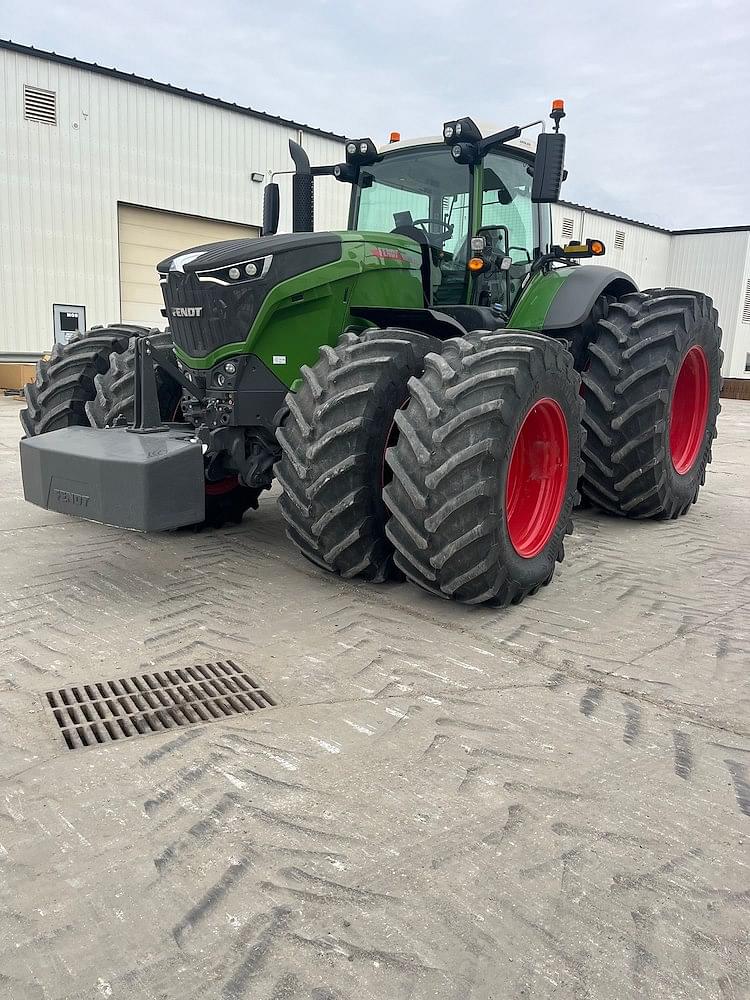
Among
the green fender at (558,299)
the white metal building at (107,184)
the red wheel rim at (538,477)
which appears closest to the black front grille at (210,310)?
the red wheel rim at (538,477)

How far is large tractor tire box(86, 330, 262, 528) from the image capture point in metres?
4.75

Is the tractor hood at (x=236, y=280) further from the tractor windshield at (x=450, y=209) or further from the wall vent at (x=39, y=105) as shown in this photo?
the wall vent at (x=39, y=105)

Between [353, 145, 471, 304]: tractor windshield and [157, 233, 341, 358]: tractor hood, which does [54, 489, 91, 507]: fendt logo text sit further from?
[353, 145, 471, 304]: tractor windshield

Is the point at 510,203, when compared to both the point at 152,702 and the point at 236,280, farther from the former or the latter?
the point at 152,702

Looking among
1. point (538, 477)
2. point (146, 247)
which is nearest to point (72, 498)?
point (538, 477)

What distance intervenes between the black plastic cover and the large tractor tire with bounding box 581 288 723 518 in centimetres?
287

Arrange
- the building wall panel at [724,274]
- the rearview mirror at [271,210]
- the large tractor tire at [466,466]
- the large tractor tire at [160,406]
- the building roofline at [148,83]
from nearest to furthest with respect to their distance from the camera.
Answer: the large tractor tire at [466,466] < the large tractor tire at [160,406] < the rearview mirror at [271,210] < the building roofline at [148,83] < the building wall panel at [724,274]

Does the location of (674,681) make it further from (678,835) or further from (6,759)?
(6,759)

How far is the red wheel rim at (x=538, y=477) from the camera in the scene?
4.21 m

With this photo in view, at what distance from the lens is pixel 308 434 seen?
12.2 feet

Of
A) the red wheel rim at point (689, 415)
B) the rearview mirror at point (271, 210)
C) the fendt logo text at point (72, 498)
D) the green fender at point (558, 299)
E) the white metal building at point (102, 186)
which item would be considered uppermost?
the white metal building at point (102, 186)

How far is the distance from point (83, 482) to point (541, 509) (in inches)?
90.1

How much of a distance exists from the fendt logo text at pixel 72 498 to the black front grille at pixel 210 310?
0.96 meters

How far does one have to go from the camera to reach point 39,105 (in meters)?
14.5
